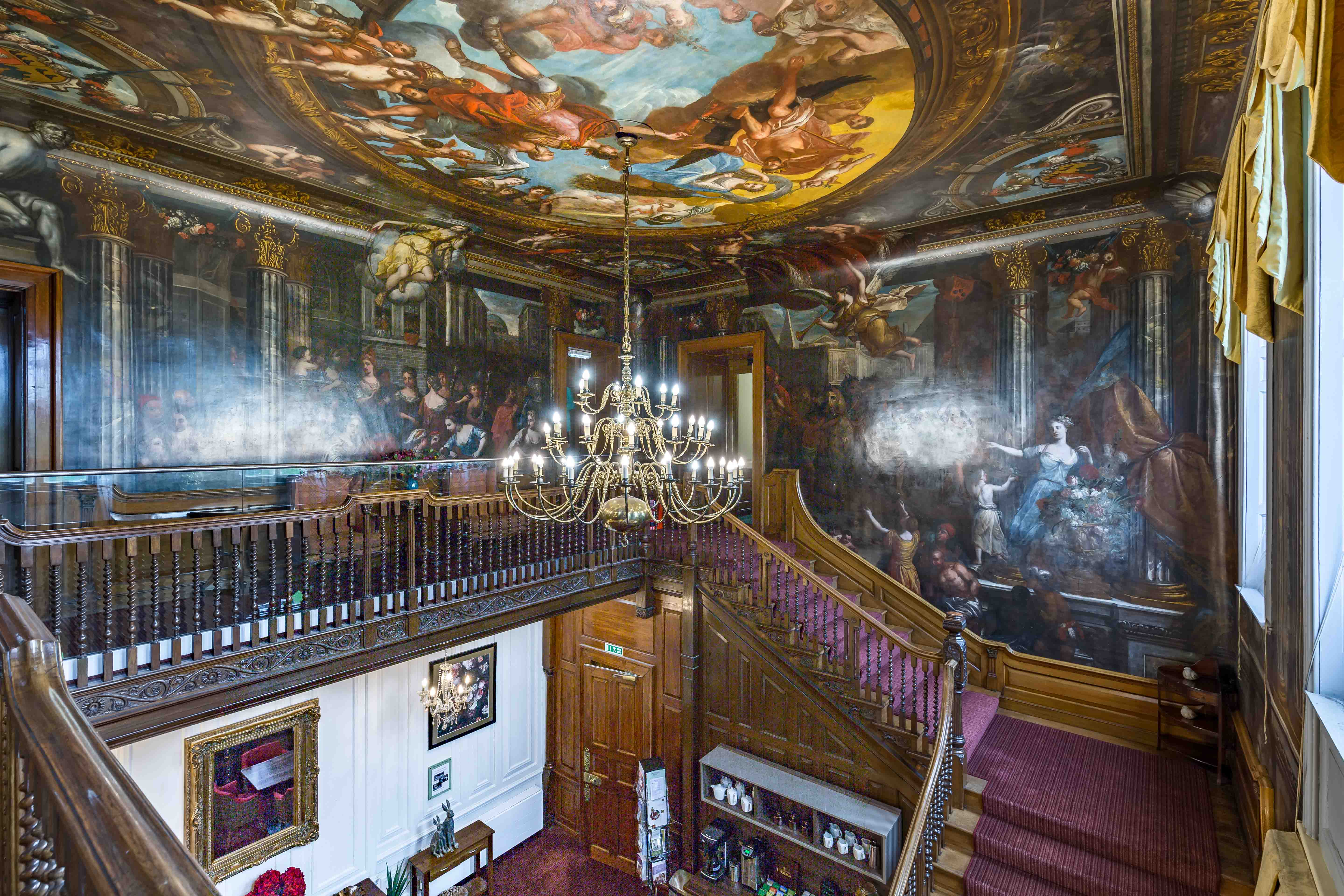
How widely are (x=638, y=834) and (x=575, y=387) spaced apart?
6.54m

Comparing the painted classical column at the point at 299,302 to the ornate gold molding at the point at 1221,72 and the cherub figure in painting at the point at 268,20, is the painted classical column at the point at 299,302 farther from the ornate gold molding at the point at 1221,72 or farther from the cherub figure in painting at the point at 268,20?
the ornate gold molding at the point at 1221,72

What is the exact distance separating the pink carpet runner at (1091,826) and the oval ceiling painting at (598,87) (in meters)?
5.88

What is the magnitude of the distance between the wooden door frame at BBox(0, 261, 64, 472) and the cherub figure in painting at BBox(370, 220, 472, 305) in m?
2.87

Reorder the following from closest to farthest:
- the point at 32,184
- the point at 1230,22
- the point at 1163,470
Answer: the point at 1230,22
the point at 32,184
the point at 1163,470

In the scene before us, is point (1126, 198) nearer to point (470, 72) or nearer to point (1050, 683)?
point (1050, 683)

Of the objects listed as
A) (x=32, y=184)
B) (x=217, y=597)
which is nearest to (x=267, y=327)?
(x=32, y=184)

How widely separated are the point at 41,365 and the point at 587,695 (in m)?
7.05

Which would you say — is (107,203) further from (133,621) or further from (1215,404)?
(1215,404)

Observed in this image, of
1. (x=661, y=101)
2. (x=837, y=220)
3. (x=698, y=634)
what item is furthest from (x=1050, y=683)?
(x=661, y=101)

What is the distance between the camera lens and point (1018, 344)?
6914mm

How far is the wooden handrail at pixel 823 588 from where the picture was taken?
18.7ft

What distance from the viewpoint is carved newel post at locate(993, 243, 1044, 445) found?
6828 mm

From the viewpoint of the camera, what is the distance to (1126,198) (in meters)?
6.07

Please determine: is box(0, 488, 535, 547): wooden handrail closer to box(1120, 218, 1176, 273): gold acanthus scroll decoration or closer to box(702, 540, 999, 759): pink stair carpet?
box(702, 540, 999, 759): pink stair carpet
